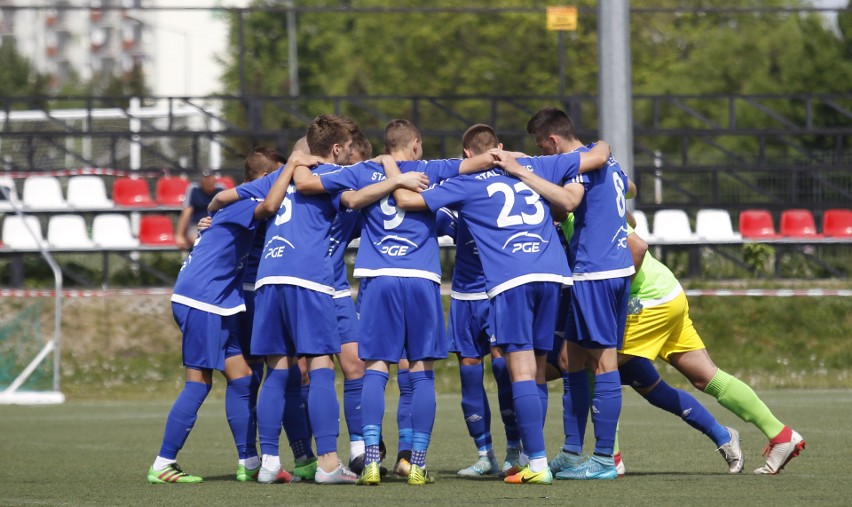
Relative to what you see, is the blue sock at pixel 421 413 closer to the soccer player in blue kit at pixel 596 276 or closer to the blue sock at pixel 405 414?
the blue sock at pixel 405 414

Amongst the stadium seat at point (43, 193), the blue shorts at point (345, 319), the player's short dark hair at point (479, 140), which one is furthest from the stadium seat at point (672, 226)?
the player's short dark hair at point (479, 140)

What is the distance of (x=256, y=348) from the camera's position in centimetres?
792

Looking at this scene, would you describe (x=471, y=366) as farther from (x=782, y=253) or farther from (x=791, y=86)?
(x=791, y=86)

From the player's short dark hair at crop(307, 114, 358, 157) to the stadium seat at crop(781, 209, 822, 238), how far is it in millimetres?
13252

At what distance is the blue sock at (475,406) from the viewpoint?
841 centimetres

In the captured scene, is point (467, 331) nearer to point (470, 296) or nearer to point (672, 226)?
point (470, 296)

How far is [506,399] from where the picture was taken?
859 cm

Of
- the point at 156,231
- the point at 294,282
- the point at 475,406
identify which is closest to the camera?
the point at 294,282

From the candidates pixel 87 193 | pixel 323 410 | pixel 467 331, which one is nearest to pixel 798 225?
pixel 87 193

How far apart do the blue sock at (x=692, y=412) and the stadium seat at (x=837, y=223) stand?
42.2ft

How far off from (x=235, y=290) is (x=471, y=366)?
4.77 feet

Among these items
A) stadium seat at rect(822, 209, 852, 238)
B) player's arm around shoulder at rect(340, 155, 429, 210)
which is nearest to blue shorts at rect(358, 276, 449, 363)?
player's arm around shoulder at rect(340, 155, 429, 210)

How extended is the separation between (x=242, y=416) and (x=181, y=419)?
14.0 inches

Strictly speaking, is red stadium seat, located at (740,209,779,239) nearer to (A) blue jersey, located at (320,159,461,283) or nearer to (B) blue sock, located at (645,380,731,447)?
(B) blue sock, located at (645,380,731,447)
